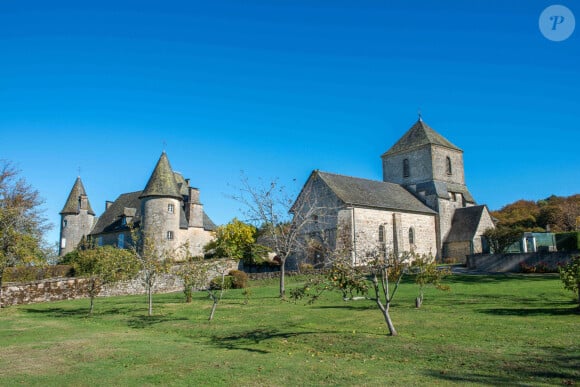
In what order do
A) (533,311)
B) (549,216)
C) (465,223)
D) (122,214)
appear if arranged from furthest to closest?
1. (549,216)
2. (122,214)
3. (465,223)
4. (533,311)

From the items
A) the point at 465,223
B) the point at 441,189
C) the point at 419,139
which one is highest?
the point at 419,139

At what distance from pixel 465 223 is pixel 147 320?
3799 cm

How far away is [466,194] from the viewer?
54.6 meters

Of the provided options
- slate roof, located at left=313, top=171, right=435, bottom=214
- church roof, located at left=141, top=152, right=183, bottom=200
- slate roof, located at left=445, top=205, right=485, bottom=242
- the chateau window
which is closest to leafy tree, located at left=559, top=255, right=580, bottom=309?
slate roof, located at left=313, top=171, right=435, bottom=214

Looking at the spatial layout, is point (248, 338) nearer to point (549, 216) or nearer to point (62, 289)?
point (62, 289)

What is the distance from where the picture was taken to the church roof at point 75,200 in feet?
177

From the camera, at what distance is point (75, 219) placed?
53.9m

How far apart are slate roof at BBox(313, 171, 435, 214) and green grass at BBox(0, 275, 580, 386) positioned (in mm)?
21820

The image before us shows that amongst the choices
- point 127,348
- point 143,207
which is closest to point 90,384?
point 127,348

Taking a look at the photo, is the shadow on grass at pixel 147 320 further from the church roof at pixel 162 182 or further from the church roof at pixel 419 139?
the church roof at pixel 419 139

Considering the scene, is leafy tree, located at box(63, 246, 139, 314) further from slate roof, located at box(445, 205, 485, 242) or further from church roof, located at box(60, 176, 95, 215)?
slate roof, located at box(445, 205, 485, 242)

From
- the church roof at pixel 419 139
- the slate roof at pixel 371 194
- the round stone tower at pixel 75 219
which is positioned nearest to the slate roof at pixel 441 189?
the slate roof at pixel 371 194

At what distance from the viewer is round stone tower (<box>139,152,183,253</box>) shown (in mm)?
42656

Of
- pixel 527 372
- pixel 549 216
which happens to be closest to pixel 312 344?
pixel 527 372
